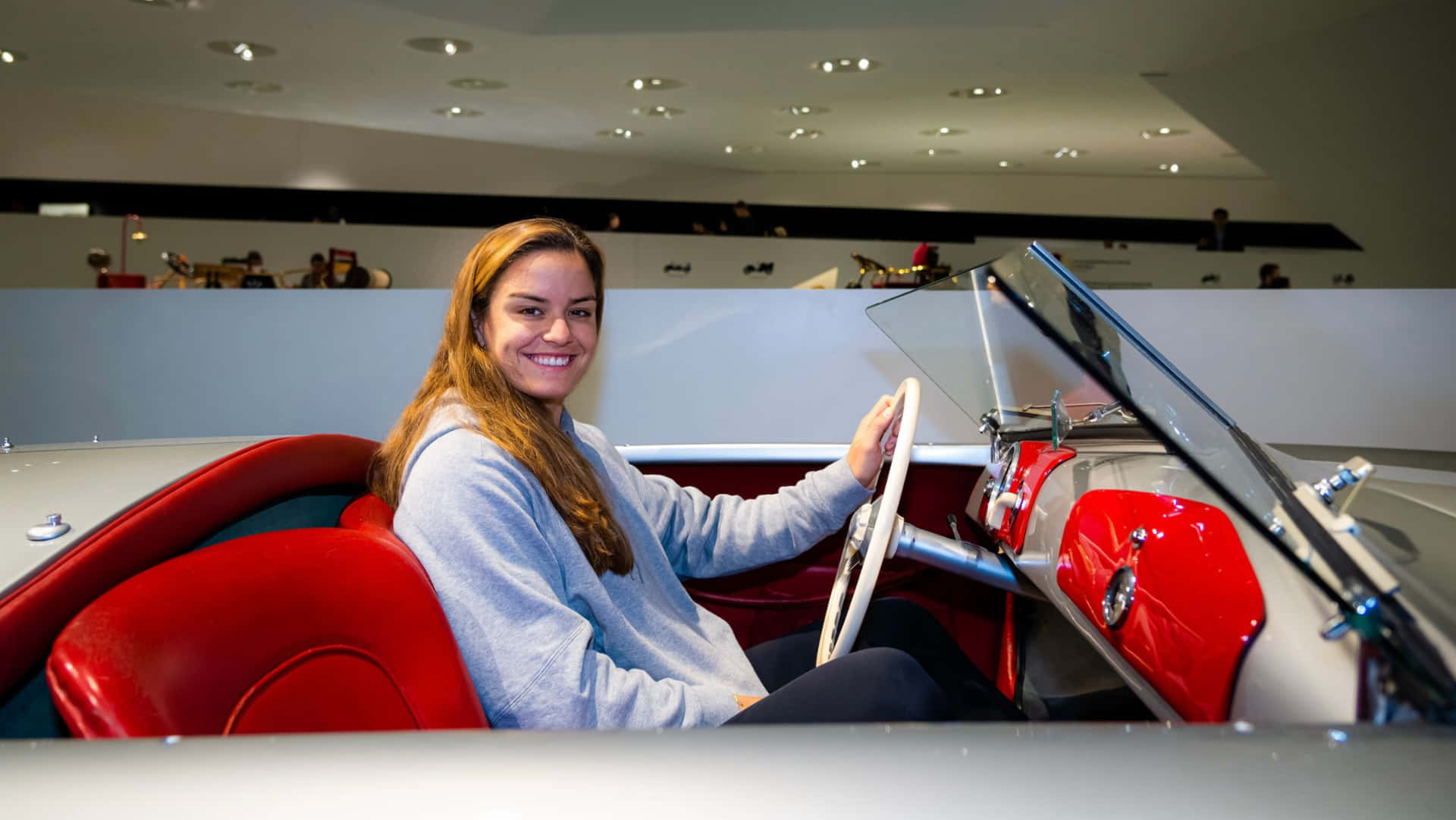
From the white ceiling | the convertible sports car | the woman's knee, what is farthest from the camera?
the white ceiling

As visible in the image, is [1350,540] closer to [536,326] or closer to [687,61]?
[536,326]

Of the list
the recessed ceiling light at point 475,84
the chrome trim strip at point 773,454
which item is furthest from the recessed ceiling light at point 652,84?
the chrome trim strip at point 773,454

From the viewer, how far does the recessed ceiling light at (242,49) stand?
827 cm

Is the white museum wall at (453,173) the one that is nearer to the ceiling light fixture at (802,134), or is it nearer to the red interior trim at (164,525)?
the ceiling light fixture at (802,134)

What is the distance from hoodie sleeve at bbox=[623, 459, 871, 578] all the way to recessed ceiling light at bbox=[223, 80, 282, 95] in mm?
9869

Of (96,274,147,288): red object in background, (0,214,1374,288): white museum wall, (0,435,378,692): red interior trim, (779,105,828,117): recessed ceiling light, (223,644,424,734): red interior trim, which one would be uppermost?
(779,105,828,117): recessed ceiling light

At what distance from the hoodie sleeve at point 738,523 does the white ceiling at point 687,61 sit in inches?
250

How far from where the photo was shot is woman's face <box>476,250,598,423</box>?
139 cm

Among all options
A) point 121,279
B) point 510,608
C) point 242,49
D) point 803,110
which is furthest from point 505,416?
point 803,110

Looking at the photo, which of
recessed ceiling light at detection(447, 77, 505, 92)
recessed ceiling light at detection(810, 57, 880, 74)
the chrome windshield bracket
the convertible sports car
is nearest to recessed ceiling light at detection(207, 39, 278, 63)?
recessed ceiling light at detection(447, 77, 505, 92)

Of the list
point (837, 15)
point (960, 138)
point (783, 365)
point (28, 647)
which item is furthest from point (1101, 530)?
point (960, 138)

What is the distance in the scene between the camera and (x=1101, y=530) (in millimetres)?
1262

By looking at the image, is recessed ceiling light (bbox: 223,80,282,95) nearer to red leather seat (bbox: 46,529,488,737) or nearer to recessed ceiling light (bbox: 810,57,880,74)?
recessed ceiling light (bbox: 810,57,880,74)

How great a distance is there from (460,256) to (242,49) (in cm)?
286
